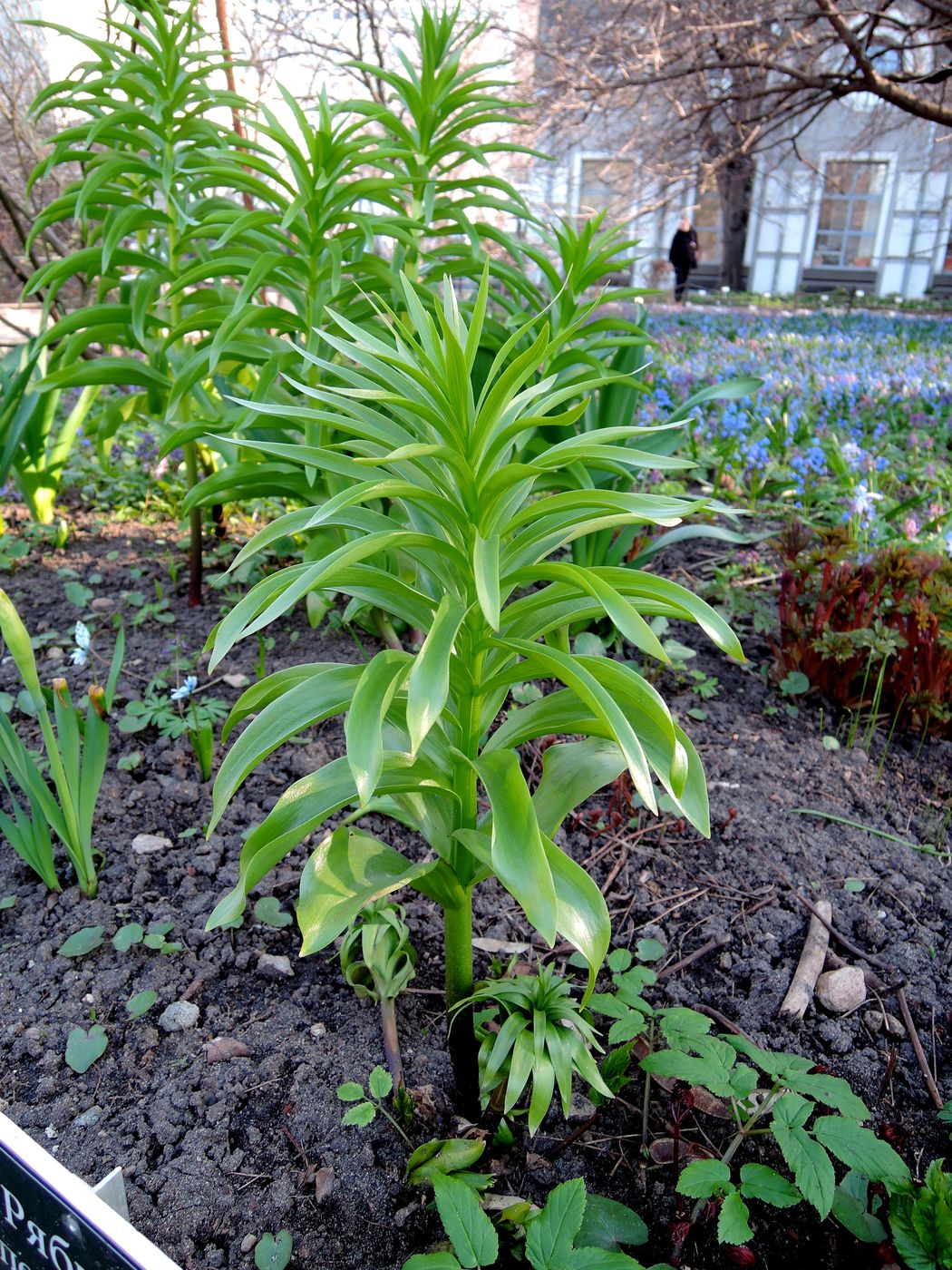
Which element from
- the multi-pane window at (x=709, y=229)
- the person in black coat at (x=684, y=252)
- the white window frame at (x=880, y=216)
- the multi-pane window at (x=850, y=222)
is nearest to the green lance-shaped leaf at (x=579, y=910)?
the person in black coat at (x=684, y=252)

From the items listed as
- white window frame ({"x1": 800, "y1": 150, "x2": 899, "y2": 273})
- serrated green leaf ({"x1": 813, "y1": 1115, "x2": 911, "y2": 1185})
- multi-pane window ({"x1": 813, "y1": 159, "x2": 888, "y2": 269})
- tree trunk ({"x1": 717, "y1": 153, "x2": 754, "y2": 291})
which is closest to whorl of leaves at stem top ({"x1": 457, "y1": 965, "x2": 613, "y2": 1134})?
serrated green leaf ({"x1": 813, "y1": 1115, "x2": 911, "y2": 1185})

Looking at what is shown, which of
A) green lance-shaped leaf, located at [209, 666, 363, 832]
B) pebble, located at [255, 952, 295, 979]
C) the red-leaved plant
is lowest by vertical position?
pebble, located at [255, 952, 295, 979]

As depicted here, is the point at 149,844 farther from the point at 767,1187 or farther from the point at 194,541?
the point at 767,1187

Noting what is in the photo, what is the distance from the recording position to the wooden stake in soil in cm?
157

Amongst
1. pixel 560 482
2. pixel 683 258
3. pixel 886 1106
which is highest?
pixel 683 258

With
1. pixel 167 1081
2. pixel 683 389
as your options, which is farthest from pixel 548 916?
pixel 683 389

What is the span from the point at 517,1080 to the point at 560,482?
1.44 metres

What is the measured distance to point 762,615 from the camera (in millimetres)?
2766

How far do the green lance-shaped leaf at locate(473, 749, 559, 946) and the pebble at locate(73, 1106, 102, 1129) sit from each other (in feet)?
2.64

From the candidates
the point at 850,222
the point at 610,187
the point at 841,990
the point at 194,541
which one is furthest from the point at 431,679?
the point at 850,222

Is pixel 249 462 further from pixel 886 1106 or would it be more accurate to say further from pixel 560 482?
pixel 886 1106

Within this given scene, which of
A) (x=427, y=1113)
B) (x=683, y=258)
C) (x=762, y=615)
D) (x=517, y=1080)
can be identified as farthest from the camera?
(x=683, y=258)

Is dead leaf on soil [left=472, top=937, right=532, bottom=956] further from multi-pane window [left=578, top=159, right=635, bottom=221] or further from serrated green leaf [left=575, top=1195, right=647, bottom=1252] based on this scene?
multi-pane window [left=578, top=159, right=635, bottom=221]

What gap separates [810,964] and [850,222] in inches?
1125
